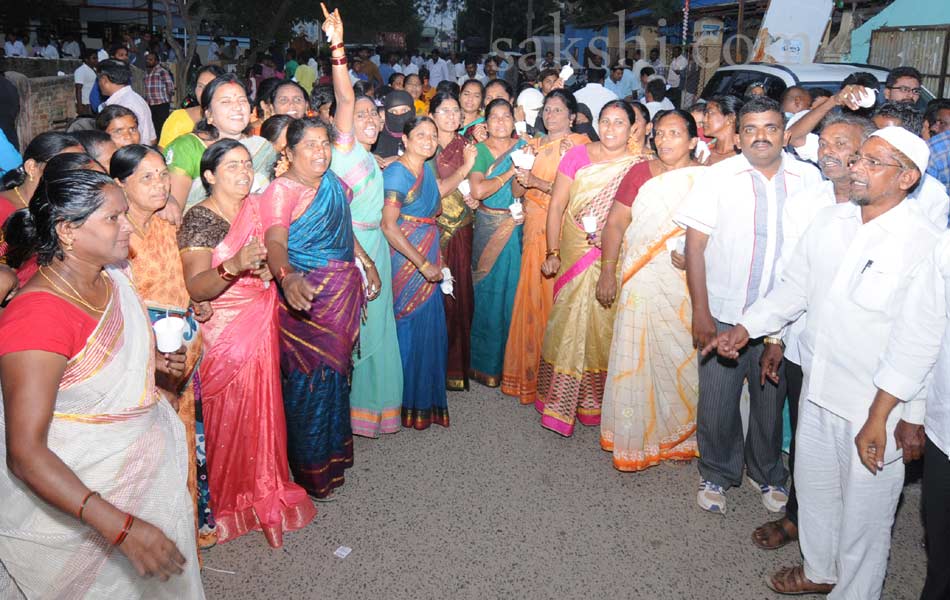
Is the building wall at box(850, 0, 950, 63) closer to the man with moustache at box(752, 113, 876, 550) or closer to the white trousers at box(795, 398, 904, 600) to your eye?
the man with moustache at box(752, 113, 876, 550)

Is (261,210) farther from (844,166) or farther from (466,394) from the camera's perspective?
(844,166)

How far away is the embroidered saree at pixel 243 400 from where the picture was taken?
10.4ft

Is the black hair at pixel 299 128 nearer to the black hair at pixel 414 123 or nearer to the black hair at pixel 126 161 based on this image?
the black hair at pixel 126 161

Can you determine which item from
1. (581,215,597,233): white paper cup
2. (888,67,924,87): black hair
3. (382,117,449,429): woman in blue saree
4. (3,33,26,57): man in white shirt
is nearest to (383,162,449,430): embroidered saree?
(382,117,449,429): woman in blue saree

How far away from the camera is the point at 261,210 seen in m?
3.31

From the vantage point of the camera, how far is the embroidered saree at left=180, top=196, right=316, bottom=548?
316cm

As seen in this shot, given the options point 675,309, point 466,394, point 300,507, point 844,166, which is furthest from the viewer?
point 466,394

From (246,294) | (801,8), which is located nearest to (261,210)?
(246,294)

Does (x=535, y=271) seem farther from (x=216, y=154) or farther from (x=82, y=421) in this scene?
(x=82, y=421)

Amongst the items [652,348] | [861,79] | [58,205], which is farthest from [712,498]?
[861,79]

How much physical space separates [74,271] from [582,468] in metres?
2.81

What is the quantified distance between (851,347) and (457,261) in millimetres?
2697

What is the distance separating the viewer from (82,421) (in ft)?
6.81

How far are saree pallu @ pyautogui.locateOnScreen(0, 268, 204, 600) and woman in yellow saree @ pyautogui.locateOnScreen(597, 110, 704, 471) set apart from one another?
2449mm
